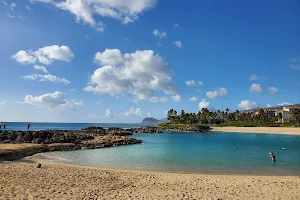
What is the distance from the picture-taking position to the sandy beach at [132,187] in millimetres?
14078

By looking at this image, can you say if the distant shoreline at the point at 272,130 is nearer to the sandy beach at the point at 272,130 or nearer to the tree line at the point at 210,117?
the sandy beach at the point at 272,130

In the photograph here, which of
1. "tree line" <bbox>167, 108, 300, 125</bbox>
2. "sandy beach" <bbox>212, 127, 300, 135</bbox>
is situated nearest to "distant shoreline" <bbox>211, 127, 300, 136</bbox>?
"sandy beach" <bbox>212, 127, 300, 135</bbox>

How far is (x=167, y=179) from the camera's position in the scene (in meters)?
19.8

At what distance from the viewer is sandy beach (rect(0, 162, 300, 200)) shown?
14.1 meters

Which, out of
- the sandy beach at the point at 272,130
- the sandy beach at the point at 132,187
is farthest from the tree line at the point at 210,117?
the sandy beach at the point at 132,187

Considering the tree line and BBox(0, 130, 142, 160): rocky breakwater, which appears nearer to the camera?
BBox(0, 130, 142, 160): rocky breakwater

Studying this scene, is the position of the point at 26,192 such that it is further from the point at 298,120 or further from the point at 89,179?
the point at 298,120

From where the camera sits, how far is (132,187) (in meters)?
16.7

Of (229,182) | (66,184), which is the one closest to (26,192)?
(66,184)

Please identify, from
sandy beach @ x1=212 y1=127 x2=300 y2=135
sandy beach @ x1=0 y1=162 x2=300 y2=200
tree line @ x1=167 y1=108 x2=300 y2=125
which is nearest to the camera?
sandy beach @ x1=0 y1=162 x2=300 y2=200

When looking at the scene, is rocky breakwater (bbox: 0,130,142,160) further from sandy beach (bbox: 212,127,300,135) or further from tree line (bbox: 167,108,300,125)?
tree line (bbox: 167,108,300,125)

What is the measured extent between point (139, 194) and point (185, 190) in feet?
10.2

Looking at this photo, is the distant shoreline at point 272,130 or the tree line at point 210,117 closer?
the distant shoreline at point 272,130

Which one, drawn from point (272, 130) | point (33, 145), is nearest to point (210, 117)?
point (272, 130)
